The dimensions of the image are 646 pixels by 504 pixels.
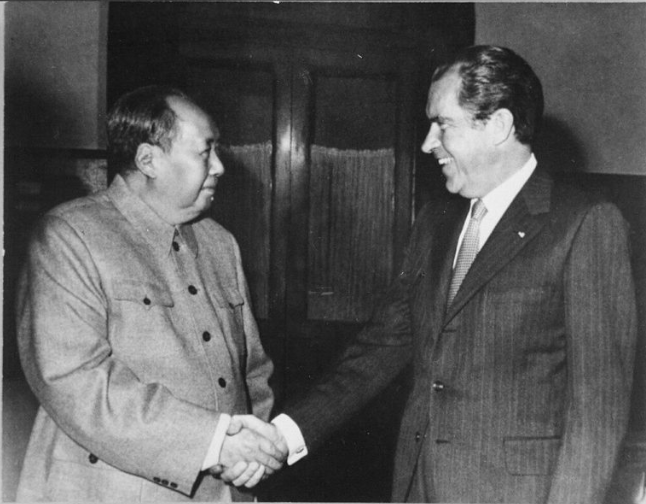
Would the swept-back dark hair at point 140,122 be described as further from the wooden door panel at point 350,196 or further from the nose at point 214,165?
the wooden door panel at point 350,196

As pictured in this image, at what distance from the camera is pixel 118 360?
182cm

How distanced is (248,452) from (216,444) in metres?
0.20

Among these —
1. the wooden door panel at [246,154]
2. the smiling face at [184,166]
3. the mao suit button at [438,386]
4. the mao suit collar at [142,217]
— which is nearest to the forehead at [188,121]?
the smiling face at [184,166]

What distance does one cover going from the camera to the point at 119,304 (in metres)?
1.85

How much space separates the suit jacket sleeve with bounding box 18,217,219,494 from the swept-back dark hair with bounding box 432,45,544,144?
1186 millimetres

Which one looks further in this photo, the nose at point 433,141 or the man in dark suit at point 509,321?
the nose at point 433,141

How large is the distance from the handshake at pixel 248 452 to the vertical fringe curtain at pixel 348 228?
6.45 ft

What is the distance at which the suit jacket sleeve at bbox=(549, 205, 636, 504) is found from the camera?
1.61 meters

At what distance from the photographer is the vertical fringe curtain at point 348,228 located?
405cm

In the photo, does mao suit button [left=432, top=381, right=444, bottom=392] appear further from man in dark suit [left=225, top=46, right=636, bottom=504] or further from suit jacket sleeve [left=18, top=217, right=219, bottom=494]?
suit jacket sleeve [left=18, top=217, right=219, bottom=494]

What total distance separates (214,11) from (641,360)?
3.24m

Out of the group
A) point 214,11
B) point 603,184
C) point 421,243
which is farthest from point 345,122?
point 421,243

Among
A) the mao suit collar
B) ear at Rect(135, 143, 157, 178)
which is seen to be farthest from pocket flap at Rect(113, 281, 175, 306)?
ear at Rect(135, 143, 157, 178)

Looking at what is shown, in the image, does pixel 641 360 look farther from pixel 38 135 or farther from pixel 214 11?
pixel 38 135
